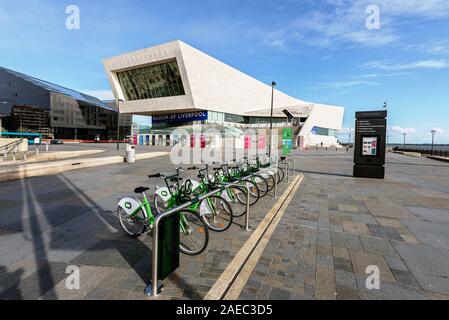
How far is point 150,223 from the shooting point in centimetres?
417

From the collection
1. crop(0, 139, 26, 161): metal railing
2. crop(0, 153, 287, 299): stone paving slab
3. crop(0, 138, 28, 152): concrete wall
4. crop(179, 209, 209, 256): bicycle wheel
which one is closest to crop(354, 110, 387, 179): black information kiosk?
crop(0, 153, 287, 299): stone paving slab

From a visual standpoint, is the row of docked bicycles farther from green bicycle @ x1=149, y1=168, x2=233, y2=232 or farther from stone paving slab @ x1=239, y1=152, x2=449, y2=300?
stone paving slab @ x1=239, y1=152, x2=449, y2=300

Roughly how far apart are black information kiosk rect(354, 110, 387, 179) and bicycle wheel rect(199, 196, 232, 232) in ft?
31.7

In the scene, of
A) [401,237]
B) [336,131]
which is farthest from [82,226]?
[336,131]

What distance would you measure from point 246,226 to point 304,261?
1.45 metres

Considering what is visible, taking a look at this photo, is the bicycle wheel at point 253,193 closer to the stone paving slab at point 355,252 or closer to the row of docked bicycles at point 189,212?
the row of docked bicycles at point 189,212

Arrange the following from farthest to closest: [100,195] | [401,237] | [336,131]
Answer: [336,131]
[100,195]
[401,237]

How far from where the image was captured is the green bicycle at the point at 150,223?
12.3 feet

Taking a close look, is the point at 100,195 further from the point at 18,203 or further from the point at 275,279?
the point at 275,279

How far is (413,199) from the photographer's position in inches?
308

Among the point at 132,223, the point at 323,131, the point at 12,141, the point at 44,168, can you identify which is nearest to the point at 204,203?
the point at 132,223

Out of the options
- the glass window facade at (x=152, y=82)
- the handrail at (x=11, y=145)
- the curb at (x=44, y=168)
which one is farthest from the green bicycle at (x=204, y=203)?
the glass window facade at (x=152, y=82)

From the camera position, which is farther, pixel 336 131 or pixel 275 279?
pixel 336 131

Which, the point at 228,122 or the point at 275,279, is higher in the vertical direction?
the point at 228,122
